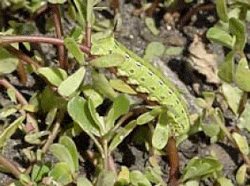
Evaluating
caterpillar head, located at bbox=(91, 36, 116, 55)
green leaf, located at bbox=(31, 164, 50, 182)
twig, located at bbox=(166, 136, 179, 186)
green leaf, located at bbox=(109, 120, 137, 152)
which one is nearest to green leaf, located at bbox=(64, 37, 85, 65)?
caterpillar head, located at bbox=(91, 36, 116, 55)

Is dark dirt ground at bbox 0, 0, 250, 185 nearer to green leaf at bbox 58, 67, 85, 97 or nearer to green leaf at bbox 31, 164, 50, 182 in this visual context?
green leaf at bbox 31, 164, 50, 182

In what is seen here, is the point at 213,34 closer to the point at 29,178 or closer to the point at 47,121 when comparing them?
the point at 47,121

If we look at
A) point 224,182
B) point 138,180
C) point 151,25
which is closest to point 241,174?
point 224,182

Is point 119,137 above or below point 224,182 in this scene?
above

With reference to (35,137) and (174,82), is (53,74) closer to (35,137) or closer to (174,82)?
(35,137)

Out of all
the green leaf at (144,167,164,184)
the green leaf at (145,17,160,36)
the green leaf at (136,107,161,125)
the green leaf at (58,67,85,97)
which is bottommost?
the green leaf at (144,167,164,184)

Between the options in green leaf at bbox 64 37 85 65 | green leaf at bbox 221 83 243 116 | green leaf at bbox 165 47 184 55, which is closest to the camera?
green leaf at bbox 64 37 85 65

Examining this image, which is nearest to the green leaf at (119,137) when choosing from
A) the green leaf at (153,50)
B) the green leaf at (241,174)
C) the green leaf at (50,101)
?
the green leaf at (50,101)
